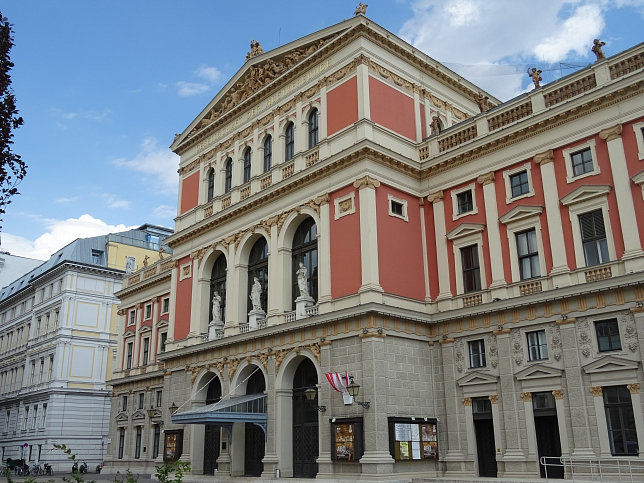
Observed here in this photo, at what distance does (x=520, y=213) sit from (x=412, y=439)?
397 inches

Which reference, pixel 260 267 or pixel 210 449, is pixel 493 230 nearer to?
pixel 260 267

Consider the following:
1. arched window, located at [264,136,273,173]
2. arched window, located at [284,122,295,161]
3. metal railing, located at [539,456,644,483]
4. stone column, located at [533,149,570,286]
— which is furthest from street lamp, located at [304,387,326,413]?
arched window, located at [264,136,273,173]

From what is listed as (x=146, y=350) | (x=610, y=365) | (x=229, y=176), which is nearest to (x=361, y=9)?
(x=229, y=176)

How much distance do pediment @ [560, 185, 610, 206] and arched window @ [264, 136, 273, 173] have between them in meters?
15.6

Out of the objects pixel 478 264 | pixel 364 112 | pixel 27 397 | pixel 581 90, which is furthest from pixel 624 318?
pixel 27 397

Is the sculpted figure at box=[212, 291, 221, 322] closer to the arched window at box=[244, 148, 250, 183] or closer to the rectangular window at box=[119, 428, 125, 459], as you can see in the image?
the arched window at box=[244, 148, 250, 183]

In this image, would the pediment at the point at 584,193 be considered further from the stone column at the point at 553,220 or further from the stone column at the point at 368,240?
the stone column at the point at 368,240

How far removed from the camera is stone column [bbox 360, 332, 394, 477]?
952 inches

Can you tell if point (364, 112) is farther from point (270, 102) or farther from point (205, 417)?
point (205, 417)

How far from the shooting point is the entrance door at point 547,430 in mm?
23609

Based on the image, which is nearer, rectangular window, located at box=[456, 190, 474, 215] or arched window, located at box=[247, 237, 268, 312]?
rectangular window, located at box=[456, 190, 474, 215]

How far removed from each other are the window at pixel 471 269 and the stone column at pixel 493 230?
872mm

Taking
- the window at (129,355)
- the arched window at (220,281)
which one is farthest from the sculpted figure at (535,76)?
the window at (129,355)

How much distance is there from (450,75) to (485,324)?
47.9ft
